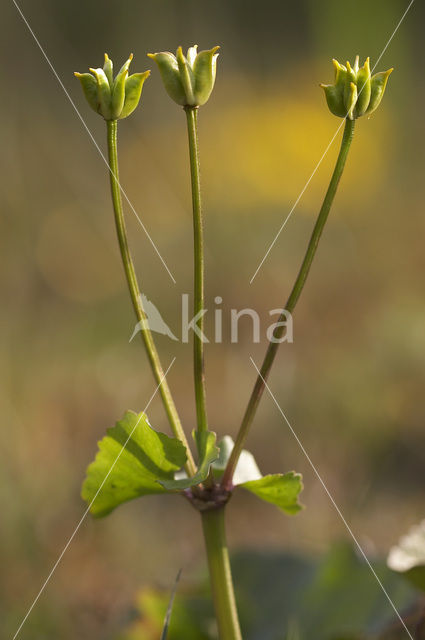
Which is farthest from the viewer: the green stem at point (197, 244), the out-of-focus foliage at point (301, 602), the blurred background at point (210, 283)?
the blurred background at point (210, 283)

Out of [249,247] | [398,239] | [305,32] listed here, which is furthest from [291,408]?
[305,32]

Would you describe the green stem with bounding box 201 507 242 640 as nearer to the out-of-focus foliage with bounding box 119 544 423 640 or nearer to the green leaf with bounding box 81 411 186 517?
the green leaf with bounding box 81 411 186 517

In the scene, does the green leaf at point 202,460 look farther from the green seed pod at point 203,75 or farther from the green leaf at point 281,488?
the green seed pod at point 203,75

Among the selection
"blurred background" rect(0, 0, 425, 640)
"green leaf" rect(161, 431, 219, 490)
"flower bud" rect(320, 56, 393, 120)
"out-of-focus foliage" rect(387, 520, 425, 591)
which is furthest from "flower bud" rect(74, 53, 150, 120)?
"blurred background" rect(0, 0, 425, 640)

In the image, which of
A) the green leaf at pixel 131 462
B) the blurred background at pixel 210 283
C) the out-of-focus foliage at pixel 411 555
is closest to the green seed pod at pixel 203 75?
the green leaf at pixel 131 462

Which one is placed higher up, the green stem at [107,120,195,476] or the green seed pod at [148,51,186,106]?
the green seed pod at [148,51,186,106]

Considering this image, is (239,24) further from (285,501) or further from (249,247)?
(285,501)
